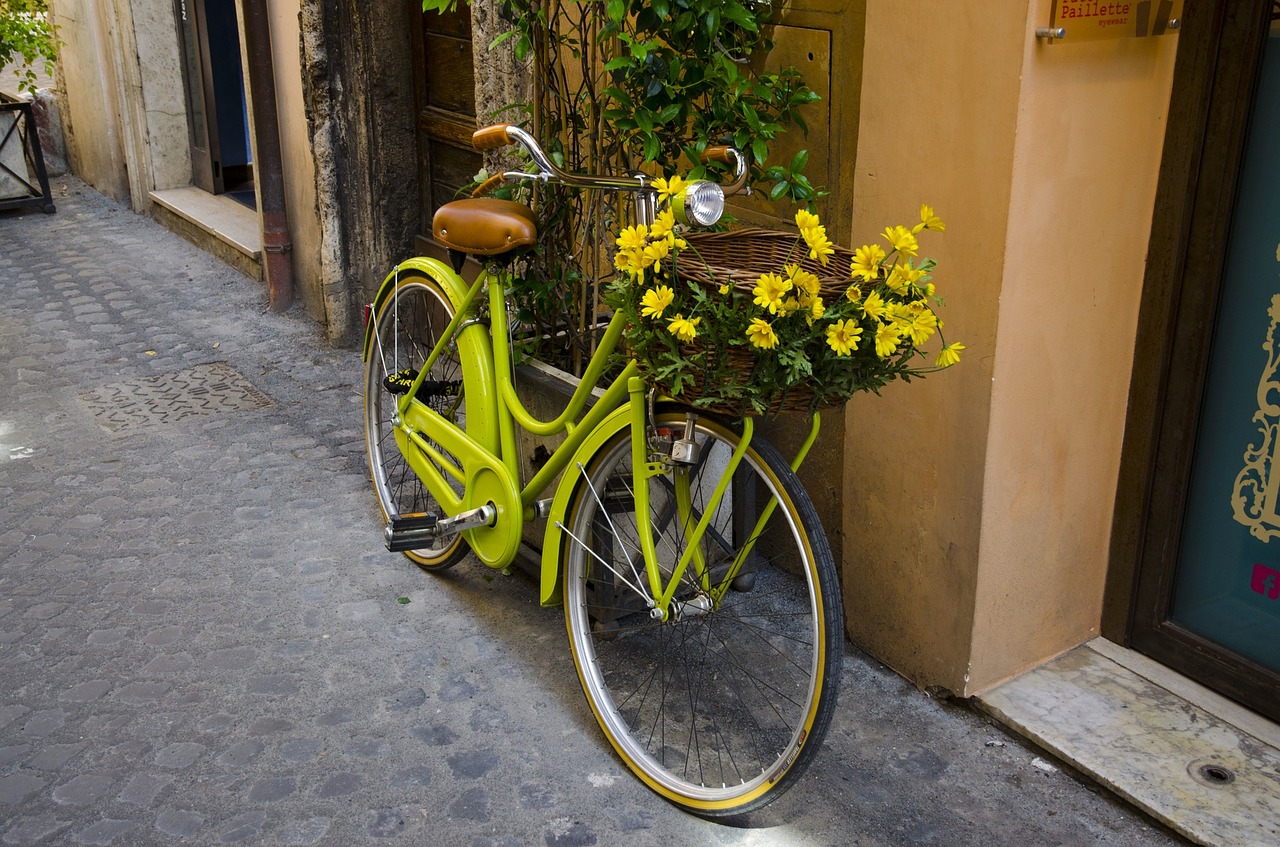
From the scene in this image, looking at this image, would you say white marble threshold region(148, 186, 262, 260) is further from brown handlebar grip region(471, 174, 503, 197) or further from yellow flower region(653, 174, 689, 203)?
yellow flower region(653, 174, 689, 203)

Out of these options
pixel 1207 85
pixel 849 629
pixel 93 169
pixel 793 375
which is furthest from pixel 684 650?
pixel 93 169

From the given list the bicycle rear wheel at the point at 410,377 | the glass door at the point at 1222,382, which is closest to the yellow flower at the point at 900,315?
the glass door at the point at 1222,382

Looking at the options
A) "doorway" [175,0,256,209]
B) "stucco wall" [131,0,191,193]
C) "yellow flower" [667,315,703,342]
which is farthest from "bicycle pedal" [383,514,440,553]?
"stucco wall" [131,0,191,193]

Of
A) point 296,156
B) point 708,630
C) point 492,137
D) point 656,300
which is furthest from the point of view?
point 296,156

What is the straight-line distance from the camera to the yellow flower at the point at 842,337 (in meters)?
2.51

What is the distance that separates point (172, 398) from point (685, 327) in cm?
395

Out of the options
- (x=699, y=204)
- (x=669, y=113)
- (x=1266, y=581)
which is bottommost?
(x=1266, y=581)

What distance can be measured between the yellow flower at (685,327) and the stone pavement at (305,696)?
1.24 m

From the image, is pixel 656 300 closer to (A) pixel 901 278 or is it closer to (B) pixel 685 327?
(B) pixel 685 327

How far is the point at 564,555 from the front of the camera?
11.3 ft

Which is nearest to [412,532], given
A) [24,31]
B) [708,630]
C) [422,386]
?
[422,386]

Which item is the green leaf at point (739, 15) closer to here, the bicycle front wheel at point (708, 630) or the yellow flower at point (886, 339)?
the bicycle front wheel at point (708, 630)

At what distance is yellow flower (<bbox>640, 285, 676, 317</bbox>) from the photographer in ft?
8.50

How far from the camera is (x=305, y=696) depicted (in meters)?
3.58
